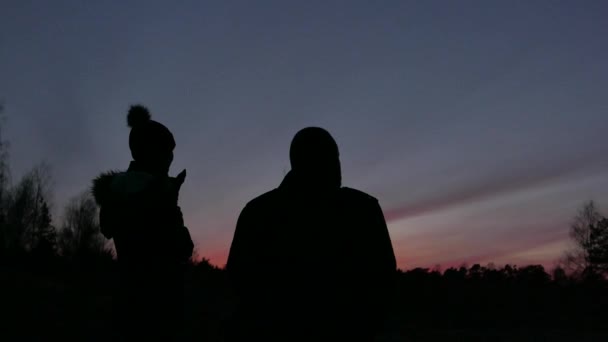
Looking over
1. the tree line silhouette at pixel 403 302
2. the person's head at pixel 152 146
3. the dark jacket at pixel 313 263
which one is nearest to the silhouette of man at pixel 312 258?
the dark jacket at pixel 313 263

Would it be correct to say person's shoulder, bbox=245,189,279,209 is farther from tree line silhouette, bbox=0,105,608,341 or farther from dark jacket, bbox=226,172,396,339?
tree line silhouette, bbox=0,105,608,341

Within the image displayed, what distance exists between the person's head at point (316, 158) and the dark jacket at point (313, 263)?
49mm

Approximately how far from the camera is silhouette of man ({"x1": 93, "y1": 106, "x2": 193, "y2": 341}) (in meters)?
3.37

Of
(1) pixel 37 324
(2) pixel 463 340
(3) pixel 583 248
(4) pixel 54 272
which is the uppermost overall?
(3) pixel 583 248

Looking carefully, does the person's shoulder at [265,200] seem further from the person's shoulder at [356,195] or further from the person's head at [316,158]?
the person's shoulder at [356,195]

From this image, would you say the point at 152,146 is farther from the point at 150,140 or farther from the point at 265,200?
the point at 265,200

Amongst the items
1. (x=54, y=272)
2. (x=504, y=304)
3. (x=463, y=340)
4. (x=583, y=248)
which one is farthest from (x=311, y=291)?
(x=583, y=248)

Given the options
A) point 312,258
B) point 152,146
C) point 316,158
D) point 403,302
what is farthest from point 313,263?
point 403,302

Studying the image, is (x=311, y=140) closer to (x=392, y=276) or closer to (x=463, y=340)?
(x=392, y=276)

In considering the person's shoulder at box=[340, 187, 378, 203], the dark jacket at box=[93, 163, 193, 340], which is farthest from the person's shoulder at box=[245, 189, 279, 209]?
the dark jacket at box=[93, 163, 193, 340]

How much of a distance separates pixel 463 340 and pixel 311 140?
12783mm

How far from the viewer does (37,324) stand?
11.1m

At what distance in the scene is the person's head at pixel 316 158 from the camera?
284cm

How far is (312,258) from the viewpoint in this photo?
2730 mm
